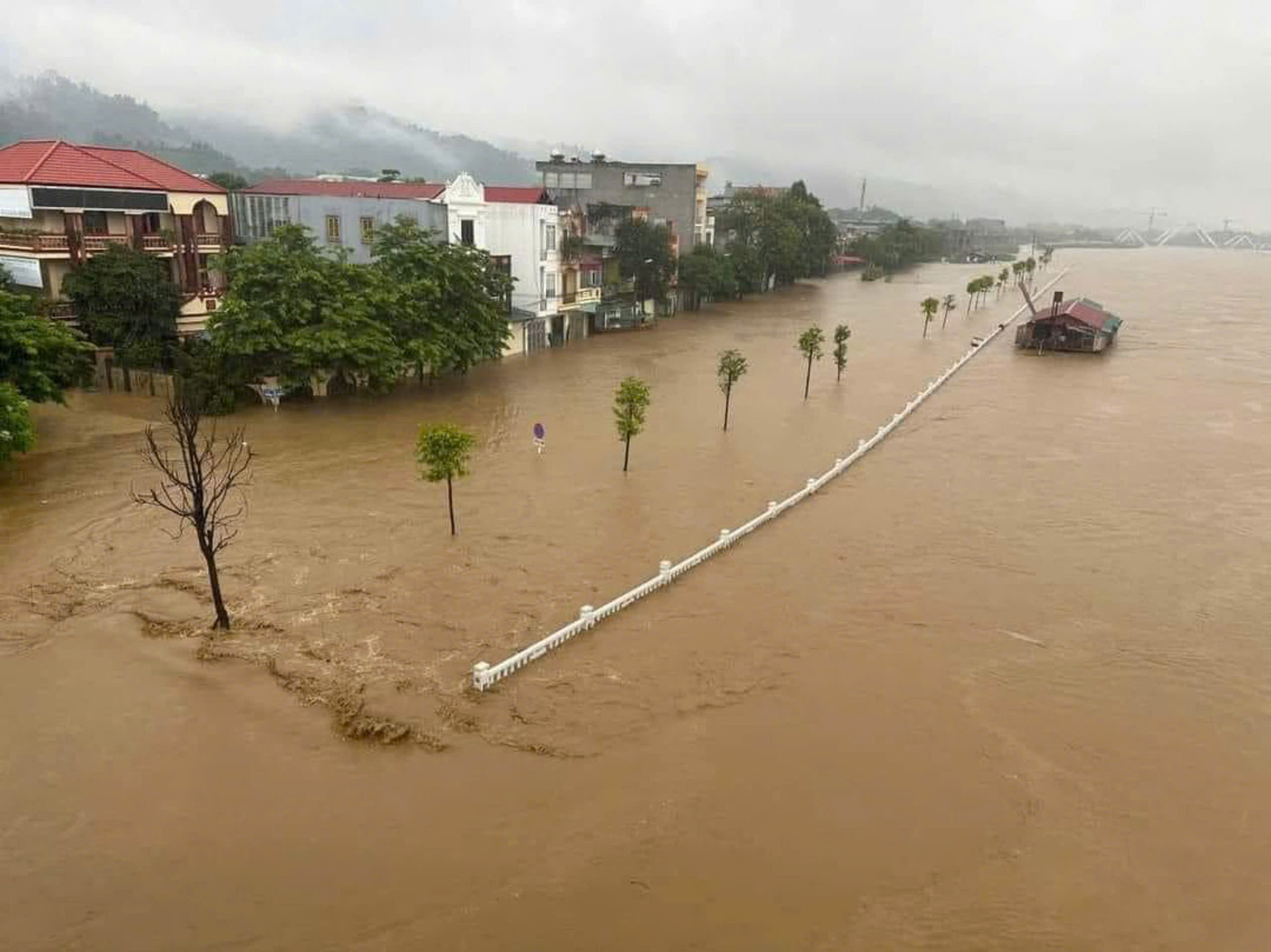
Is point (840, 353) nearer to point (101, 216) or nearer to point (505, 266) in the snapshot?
point (505, 266)

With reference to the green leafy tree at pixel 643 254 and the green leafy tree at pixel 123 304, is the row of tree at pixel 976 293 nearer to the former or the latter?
the green leafy tree at pixel 643 254

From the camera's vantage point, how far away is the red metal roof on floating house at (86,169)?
93.1 feet

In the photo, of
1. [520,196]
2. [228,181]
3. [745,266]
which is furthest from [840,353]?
[228,181]

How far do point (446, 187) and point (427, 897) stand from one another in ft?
107

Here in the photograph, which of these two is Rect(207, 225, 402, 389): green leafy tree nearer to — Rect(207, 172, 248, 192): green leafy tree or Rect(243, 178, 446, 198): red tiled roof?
Rect(243, 178, 446, 198): red tiled roof

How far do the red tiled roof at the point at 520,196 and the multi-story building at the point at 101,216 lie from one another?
41.9 feet

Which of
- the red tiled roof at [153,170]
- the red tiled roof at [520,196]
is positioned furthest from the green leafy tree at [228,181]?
the red tiled roof at [153,170]

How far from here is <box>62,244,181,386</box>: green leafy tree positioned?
2758 centimetres

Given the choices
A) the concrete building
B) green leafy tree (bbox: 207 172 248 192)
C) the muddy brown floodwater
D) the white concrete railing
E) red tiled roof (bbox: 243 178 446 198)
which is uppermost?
green leafy tree (bbox: 207 172 248 192)

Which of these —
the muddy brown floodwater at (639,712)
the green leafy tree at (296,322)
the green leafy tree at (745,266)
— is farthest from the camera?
the green leafy tree at (745,266)

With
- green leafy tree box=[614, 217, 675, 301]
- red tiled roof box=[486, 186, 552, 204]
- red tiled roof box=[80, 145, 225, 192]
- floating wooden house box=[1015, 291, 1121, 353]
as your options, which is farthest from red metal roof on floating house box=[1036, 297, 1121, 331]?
red tiled roof box=[80, 145, 225, 192]

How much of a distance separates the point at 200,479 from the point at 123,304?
64.5 ft

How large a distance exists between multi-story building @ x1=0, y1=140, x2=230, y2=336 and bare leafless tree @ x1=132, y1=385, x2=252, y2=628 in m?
6.90

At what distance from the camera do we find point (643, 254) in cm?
5062
